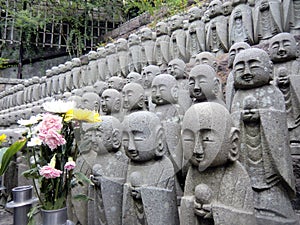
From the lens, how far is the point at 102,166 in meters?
2.41

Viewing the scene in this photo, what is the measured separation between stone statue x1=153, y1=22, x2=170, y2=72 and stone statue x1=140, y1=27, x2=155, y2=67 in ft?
0.37

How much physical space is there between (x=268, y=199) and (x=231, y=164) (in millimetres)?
613

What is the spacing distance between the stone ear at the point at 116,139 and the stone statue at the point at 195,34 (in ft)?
10.7

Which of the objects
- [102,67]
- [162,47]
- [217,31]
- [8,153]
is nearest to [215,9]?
[217,31]

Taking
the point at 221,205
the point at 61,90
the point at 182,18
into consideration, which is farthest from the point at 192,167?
the point at 61,90

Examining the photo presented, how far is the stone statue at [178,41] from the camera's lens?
17.8ft

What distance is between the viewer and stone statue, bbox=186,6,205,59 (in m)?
5.18

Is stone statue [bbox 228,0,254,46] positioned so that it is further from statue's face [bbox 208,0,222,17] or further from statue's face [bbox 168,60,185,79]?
statue's face [bbox 168,60,185,79]

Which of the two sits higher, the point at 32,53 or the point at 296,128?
the point at 32,53

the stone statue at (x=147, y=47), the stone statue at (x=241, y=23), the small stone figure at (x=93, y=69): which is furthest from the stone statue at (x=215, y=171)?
the small stone figure at (x=93, y=69)

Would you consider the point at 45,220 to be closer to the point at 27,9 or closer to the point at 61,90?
the point at 61,90

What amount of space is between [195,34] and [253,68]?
3233 millimetres

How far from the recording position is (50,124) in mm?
1451

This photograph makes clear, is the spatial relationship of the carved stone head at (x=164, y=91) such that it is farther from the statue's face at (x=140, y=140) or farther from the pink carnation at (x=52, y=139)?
the pink carnation at (x=52, y=139)
